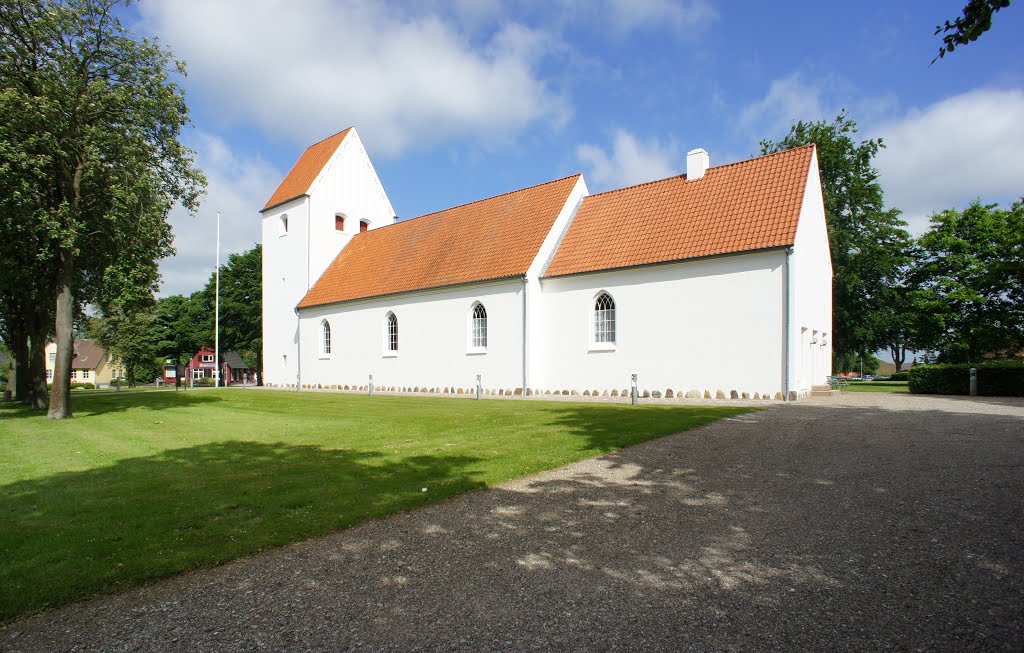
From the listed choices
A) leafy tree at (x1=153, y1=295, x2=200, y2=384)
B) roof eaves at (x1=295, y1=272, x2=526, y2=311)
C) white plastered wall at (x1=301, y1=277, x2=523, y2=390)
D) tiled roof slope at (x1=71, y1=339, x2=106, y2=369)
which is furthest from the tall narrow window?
tiled roof slope at (x1=71, y1=339, x2=106, y2=369)

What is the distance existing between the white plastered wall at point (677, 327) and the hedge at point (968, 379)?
801 centimetres

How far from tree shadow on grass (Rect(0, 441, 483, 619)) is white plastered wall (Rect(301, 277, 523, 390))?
1405 centimetres

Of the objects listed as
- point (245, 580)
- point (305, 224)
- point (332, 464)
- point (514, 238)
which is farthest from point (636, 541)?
point (305, 224)

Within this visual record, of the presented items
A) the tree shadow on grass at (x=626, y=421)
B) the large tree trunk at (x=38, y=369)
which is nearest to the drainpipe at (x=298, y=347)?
the large tree trunk at (x=38, y=369)

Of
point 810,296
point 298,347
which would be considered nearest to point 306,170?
point 298,347

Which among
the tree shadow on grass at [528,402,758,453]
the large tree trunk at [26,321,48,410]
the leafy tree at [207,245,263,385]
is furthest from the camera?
the leafy tree at [207,245,263,385]

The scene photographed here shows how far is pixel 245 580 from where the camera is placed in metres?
4.08

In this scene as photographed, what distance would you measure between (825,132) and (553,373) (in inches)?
968

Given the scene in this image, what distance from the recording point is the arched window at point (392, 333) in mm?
27375

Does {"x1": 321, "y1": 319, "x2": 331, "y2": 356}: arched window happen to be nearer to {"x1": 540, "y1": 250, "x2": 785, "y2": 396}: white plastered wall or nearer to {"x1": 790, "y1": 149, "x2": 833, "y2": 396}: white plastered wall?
{"x1": 540, "y1": 250, "x2": 785, "y2": 396}: white plastered wall

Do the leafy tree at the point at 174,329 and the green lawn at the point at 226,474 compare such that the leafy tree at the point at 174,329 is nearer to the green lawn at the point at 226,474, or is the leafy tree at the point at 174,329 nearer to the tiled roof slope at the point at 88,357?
the tiled roof slope at the point at 88,357

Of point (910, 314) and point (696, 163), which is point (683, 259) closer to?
point (696, 163)

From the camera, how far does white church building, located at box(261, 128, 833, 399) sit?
1803 centimetres

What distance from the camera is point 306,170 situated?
3412 cm
